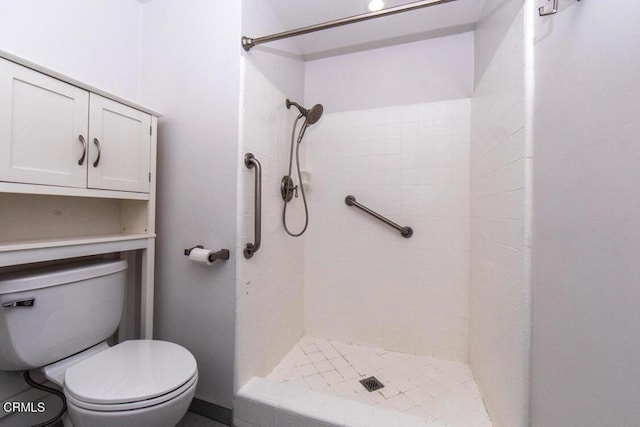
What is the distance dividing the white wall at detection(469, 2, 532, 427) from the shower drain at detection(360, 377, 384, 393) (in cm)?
50

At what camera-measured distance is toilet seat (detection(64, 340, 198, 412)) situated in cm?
80

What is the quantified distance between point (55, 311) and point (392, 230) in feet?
5.47

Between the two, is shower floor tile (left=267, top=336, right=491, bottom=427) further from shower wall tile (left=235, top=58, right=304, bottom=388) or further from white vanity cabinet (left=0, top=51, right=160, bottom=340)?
white vanity cabinet (left=0, top=51, right=160, bottom=340)

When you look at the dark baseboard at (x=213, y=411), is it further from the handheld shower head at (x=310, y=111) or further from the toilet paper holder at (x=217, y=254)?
the handheld shower head at (x=310, y=111)

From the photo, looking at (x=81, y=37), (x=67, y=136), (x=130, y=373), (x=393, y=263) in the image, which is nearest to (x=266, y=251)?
(x=130, y=373)

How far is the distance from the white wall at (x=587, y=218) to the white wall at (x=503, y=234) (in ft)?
0.16

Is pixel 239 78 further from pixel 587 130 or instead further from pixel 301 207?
pixel 587 130

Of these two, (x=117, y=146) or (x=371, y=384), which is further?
(x=371, y=384)

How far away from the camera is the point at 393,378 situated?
1.44 meters

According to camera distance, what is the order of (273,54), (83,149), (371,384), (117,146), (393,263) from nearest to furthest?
(83,149) → (117,146) → (371,384) → (273,54) → (393,263)

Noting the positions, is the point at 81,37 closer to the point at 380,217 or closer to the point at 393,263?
the point at 380,217

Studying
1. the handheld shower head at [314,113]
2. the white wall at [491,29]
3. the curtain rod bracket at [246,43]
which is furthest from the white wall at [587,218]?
the curtain rod bracket at [246,43]

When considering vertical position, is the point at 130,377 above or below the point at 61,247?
below

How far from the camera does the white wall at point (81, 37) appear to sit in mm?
1006
